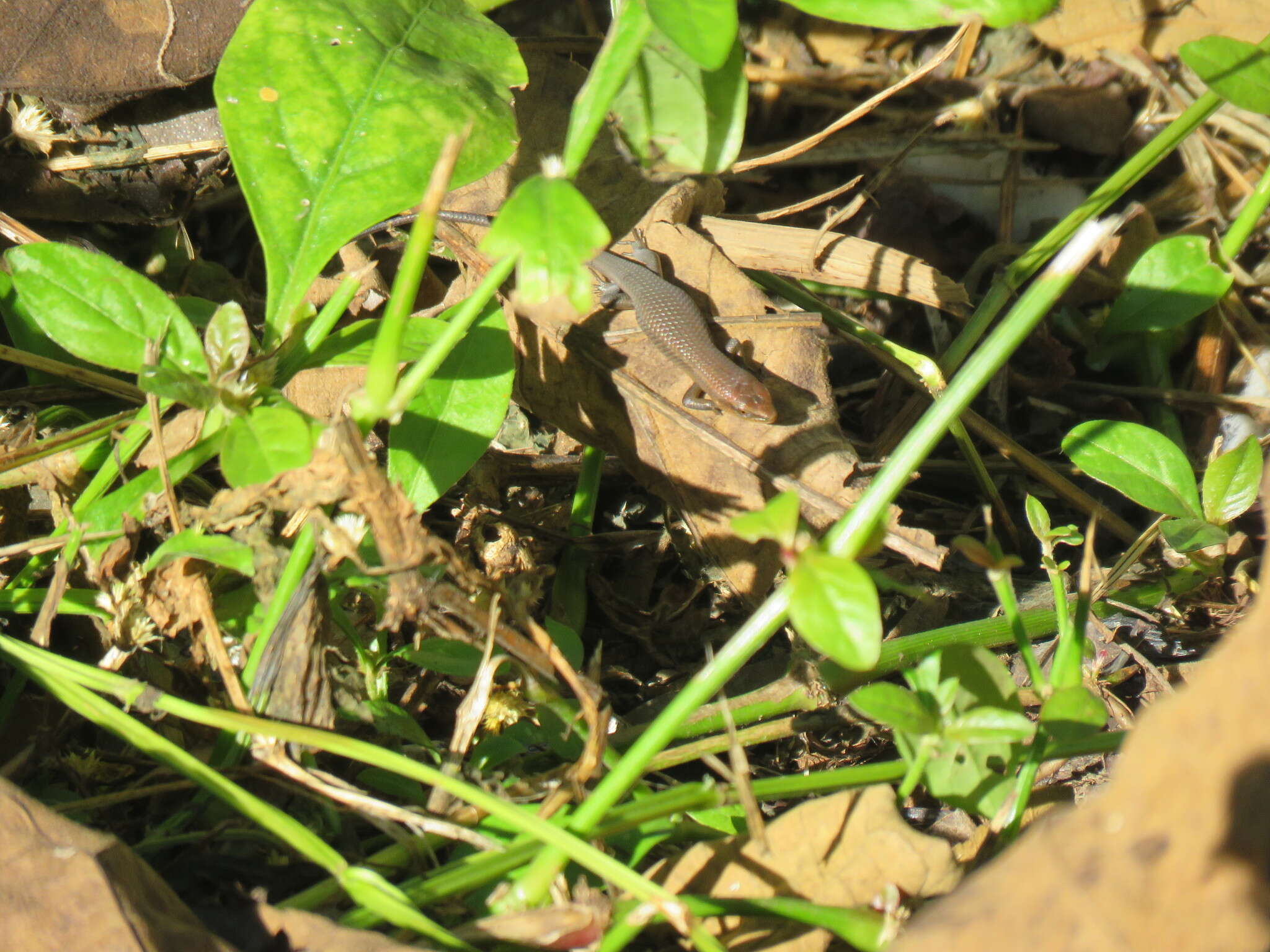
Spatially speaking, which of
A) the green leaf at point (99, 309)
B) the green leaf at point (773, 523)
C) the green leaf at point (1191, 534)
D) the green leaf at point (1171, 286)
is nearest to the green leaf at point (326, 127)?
the green leaf at point (99, 309)

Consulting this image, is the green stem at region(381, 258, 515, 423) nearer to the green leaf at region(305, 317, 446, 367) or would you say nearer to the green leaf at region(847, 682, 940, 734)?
the green leaf at region(305, 317, 446, 367)

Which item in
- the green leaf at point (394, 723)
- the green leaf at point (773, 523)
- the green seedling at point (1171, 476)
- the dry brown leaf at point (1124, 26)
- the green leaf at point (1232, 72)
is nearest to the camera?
the green leaf at point (773, 523)

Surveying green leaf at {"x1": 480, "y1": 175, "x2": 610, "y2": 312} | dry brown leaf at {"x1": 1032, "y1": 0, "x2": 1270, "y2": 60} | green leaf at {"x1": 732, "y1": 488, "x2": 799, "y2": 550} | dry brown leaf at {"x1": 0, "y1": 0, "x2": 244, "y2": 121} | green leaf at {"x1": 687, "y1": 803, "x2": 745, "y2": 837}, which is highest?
dry brown leaf at {"x1": 1032, "y1": 0, "x2": 1270, "y2": 60}

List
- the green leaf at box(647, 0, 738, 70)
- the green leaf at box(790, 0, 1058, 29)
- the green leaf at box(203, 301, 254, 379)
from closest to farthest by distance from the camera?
the green leaf at box(647, 0, 738, 70), the green leaf at box(790, 0, 1058, 29), the green leaf at box(203, 301, 254, 379)

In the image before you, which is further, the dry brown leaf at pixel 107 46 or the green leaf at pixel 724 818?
the dry brown leaf at pixel 107 46

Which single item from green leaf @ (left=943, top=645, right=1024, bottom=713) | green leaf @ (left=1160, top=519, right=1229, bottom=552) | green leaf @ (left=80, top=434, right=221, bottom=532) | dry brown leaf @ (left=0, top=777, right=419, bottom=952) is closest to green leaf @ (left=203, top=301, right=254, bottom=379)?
green leaf @ (left=80, top=434, right=221, bottom=532)

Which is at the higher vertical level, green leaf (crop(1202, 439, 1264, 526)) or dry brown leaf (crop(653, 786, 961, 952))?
green leaf (crop(1202, 439, 1264, 526))

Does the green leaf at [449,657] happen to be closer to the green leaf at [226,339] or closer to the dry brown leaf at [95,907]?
the dry brown leaf at [95,907]
